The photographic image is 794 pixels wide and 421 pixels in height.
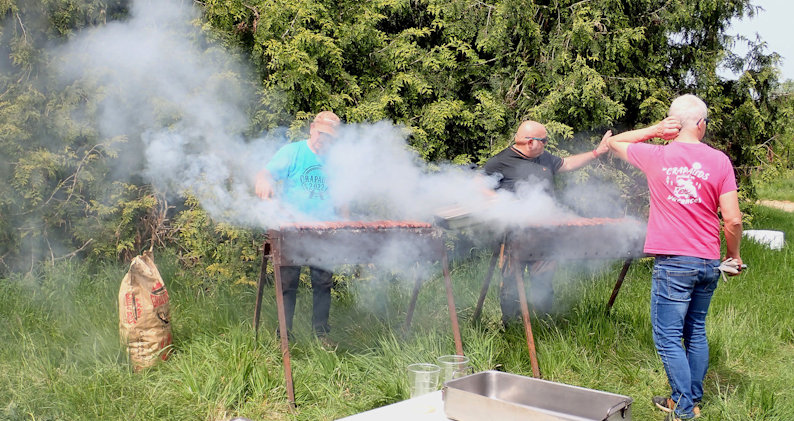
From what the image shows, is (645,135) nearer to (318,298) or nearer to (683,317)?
(683,317)

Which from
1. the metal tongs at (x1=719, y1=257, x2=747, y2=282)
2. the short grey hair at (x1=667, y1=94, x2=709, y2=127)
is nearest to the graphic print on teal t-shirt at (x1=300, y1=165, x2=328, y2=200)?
the short grey hair at (x1=667, y1=94, x2=709, y2=127)

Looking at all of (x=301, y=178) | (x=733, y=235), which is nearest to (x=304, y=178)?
(x=301, y=178)

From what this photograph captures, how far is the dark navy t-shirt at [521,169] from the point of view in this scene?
4.88 m

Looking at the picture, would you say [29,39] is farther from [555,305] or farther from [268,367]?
[555,305]

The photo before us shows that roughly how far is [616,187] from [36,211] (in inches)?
237

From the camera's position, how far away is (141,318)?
4.31 m

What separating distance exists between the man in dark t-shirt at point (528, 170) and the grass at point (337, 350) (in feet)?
0.74

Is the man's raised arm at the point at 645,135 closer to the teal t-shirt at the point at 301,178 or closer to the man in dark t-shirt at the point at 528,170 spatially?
the man in dark t-shirt at the point at 528,170

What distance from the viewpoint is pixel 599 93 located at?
664 cm

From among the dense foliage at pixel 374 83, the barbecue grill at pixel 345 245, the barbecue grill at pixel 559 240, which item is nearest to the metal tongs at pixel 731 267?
the barbecue grill at pixel 559 240

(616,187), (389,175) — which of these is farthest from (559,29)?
(389,175)

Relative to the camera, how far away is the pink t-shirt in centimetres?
326

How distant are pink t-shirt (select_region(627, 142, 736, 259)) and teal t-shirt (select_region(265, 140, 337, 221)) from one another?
2321mm

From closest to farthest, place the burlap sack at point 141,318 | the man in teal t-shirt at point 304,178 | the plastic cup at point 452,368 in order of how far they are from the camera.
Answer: the plastic cup at point 452,368
the burlap sack at point 141,318
the man in teal t-shirt at point 304,178
